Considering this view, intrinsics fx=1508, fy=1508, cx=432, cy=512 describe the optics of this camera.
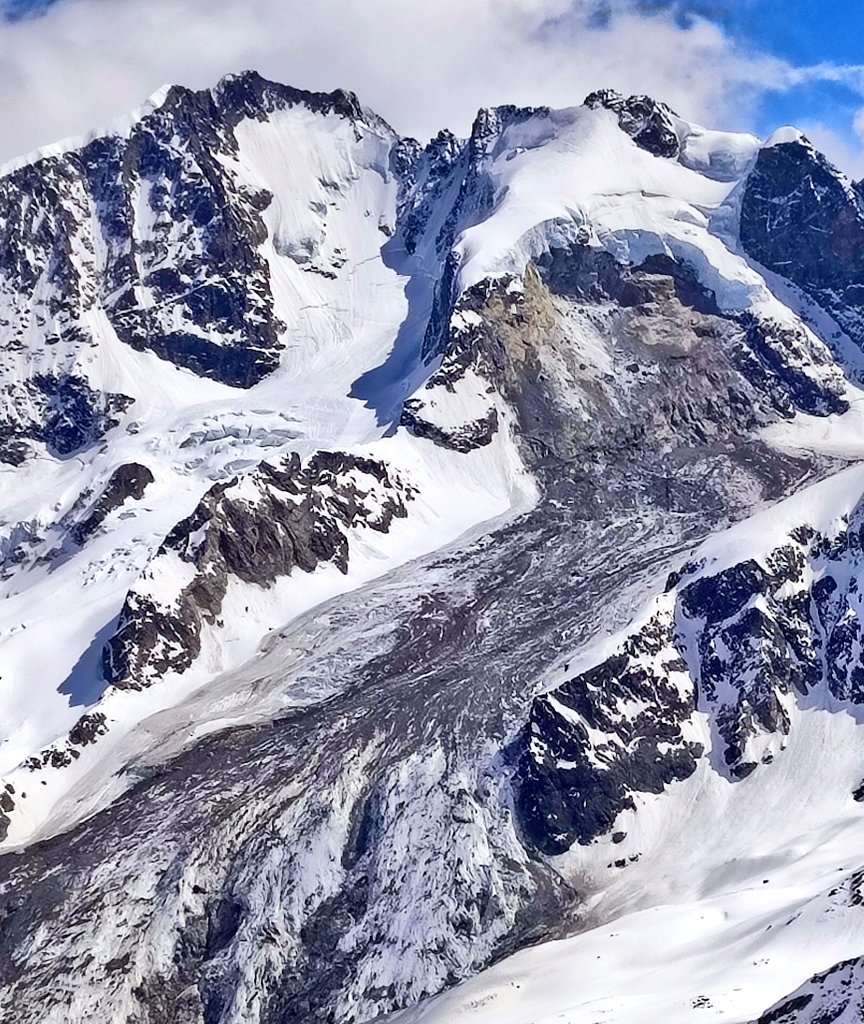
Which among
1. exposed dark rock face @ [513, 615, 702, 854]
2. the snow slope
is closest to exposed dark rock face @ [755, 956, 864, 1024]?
the snow slope

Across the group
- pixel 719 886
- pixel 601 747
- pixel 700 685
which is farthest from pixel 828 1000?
pixel 700 685

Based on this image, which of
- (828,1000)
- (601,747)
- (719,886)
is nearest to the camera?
(828,1000)

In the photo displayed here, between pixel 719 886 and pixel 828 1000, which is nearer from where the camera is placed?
pixel 828 1000

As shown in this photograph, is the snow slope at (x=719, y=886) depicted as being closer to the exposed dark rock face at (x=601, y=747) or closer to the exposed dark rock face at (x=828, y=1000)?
the exposed dark rock face at (x=828, y=1000)

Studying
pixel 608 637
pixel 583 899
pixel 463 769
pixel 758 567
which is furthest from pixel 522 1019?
pixel 758 567

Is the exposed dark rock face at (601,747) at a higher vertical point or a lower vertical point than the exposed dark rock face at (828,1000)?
Result: higher

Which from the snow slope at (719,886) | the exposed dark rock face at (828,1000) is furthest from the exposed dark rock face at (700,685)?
the exposed dark rock face at (828,1000)

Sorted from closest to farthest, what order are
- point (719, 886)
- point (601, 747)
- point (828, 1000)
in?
point (828, 1000) → point (719, 886) → point (601, 747)

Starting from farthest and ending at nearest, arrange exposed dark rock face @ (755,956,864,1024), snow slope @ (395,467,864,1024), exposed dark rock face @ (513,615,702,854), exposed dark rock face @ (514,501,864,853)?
exposed dark rock face @ (514,501,864,853), exposed dark rock face @ (513,615,702,854), snow slope @ (395,467,864,1024), exposed dark rock face @ (755,956,864,1024)

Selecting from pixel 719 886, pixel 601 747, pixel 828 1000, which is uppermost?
pixel 601 747

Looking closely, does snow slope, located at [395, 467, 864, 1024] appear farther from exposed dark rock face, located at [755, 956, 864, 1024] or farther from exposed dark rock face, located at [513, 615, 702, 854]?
exposed dark rock face, located at [513, 615, 702, 854]

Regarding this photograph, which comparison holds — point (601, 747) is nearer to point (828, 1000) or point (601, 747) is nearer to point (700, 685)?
point (700, 685)
